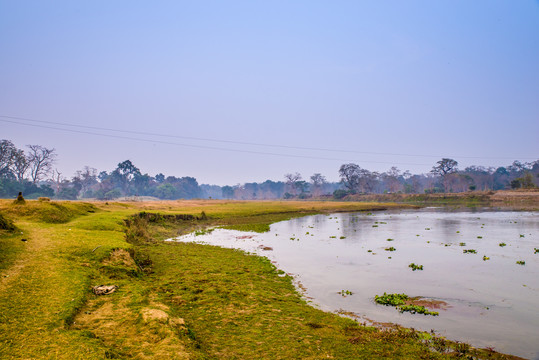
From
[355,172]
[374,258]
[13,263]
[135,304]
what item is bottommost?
[374,258]

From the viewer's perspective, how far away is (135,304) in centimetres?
941

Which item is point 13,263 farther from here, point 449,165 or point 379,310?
point 449,165

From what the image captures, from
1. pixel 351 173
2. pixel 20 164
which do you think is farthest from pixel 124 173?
pixel 351 173

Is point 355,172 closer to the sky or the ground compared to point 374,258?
closer to the sky

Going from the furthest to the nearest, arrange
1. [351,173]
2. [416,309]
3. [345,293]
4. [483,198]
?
[351,173] → [483,198] → [345,293] → [416,309]

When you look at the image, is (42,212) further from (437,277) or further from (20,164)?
(20,164)

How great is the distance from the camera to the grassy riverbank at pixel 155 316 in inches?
277

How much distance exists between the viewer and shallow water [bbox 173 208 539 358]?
10148mm

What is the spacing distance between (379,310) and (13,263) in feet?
45.7

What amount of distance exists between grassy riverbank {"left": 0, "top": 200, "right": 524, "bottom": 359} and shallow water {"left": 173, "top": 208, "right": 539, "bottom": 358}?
156 cm

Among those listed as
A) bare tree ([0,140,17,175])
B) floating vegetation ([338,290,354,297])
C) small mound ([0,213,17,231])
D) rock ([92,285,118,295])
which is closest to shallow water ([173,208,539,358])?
floating vegetation ([338,290,354,297])

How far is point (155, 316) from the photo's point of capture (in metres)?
8.38

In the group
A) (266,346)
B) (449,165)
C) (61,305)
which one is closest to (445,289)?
(266,346)

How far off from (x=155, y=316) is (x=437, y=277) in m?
14.6
